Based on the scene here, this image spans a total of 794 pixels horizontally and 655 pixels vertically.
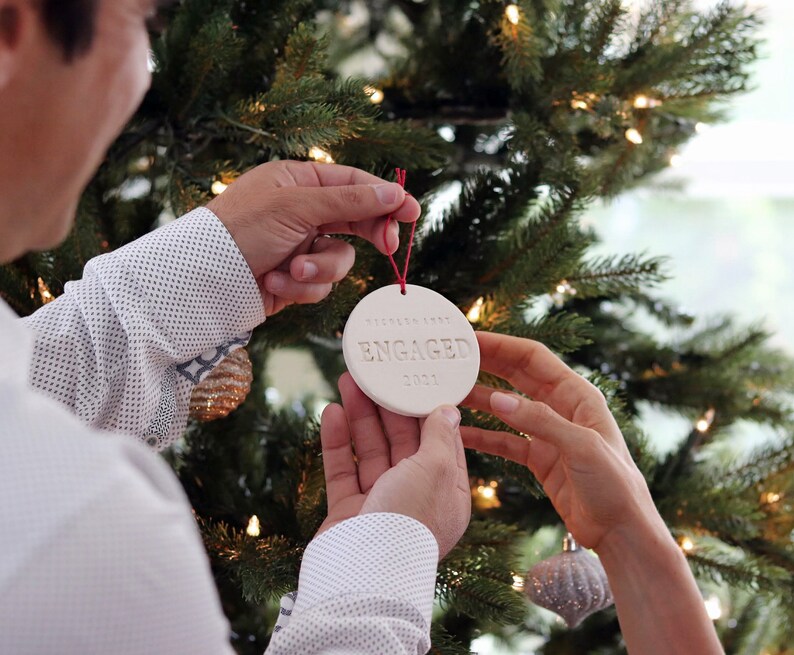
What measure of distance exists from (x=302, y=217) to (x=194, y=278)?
4.4 inches

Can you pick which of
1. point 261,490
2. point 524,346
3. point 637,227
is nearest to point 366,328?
point 524,346

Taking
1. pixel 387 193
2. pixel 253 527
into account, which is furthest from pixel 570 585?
pixel 387 193

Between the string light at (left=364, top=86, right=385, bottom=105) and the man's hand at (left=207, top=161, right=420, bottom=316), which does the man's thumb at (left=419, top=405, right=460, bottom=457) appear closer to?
the man's hand at (left=207, top=161, right=420, bottom=316)

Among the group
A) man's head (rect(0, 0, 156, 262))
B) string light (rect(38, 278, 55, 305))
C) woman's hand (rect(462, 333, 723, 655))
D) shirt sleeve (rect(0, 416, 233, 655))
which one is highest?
man's head (rect(0, 0, 156, 262))

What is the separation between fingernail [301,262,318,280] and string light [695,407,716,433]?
569mm

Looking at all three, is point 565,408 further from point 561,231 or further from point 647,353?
point 647,353

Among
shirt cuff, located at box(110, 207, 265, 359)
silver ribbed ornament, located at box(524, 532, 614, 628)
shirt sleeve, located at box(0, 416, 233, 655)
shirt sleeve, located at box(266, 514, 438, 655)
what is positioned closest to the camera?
shirt sleeve, located at box(0, 416, 233, 655)

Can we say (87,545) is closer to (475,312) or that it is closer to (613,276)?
(475,312)

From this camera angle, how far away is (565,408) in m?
0.79

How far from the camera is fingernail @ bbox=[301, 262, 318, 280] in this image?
0.74 m

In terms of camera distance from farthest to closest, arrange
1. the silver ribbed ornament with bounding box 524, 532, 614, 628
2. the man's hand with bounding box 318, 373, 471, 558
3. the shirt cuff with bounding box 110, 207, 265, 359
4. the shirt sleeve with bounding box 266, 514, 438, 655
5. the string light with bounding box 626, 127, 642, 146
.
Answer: the string light with bounding box 626, 127, 642, 146, the silver ribbed ornament with bounding box 524, 532, 614, 628, the shirt cuff with bounding box 110, 207, 265, 359, the man's hand with bounding box 318, 373, 471, 558, the shirt sleeve with bounding box 266, 514, 438, 655

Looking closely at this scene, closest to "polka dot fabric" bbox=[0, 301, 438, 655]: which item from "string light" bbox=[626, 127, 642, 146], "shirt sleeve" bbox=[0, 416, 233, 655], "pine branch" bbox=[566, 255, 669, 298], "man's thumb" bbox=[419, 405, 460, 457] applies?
"shirt sleeve" bbox=[0, 416, 233, 655]

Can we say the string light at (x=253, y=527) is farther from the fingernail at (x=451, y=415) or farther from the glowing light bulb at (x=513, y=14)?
the glowing light bulb at (x=513, y=14)

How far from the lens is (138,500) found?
0.39 metres
